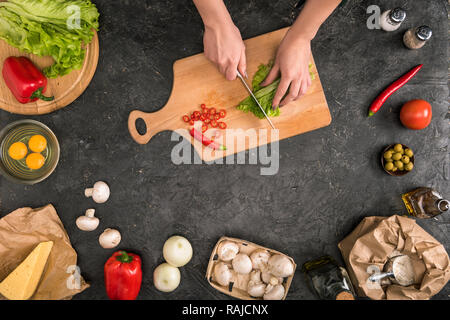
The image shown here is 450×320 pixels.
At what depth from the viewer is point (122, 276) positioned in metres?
1.78

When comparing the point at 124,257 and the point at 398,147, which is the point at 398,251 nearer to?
the point at 398,147

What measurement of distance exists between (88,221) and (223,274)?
903 mm

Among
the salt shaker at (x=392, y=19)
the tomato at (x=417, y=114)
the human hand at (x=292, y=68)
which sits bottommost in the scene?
the tomato at (x=417, y=114)

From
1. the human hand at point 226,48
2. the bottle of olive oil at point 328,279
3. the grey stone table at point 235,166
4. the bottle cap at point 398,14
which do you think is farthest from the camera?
the grey stone table at point 235,166

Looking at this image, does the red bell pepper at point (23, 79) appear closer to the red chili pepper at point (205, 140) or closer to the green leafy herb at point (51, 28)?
the green leafy herb at point (51, 28)

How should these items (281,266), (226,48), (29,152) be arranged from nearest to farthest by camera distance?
1. (226,48)
2. (281,266)
3. (29,152)

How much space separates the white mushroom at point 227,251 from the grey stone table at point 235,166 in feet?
0.36

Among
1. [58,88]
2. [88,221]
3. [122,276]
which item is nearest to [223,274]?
[122,276]

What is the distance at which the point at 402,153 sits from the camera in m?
1.84

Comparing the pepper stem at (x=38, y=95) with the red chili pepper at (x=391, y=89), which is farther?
the red chili pepper at (x=391, y=89)

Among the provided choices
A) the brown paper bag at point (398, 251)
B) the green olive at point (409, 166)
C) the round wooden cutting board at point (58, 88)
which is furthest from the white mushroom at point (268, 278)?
the round wooden cutting board at point (58, 88)

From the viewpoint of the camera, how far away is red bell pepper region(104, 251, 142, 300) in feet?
5.85

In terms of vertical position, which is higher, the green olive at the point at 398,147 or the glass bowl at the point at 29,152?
the glass bowl at the point at 29,152

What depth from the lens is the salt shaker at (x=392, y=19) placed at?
1.79m
